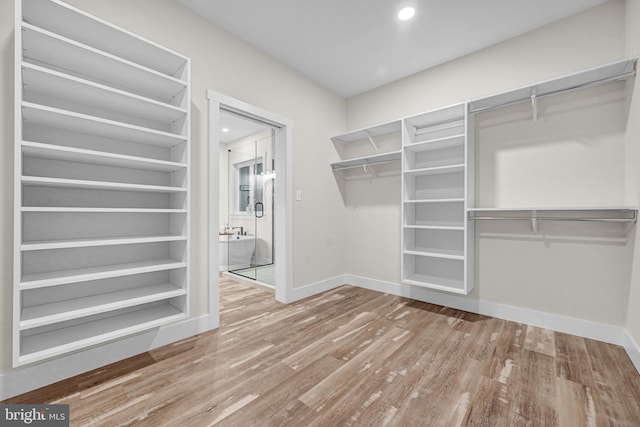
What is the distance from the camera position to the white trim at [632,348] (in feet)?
5.69

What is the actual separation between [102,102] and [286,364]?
2117mm

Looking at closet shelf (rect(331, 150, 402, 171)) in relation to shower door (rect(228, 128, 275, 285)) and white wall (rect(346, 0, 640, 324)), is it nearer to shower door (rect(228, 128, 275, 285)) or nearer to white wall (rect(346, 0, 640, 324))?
white wall (rect(346, 0, 640, 324))

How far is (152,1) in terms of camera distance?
202 cm

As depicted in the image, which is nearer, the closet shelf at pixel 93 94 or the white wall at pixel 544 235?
the closet shelf at pixel 93 94

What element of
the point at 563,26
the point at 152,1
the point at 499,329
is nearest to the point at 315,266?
the point at 499,329

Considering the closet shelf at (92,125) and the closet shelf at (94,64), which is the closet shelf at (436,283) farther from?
the closet shelf at (94,64)

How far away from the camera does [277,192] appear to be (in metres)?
3.16

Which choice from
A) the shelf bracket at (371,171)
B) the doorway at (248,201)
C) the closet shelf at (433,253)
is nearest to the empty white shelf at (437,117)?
the shelf bracket at (371,171)

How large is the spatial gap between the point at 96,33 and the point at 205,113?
82 cm

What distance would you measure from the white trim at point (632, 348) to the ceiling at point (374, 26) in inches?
101

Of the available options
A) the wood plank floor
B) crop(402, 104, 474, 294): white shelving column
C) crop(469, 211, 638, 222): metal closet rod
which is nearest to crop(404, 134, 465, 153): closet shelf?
crop(402, 104, 474, 294): white shelving column

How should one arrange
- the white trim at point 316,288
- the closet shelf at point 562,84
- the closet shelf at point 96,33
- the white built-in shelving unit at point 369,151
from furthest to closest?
1. the white built-in shelving unit at point 369,151
2. the white trim at point 316,288
3. the closet shelf at point 562,84
4. the closet shelf at point 96,33

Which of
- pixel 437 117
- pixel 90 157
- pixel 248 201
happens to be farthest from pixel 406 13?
pixel 248 201

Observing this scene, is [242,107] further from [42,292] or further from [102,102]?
[42,292]
